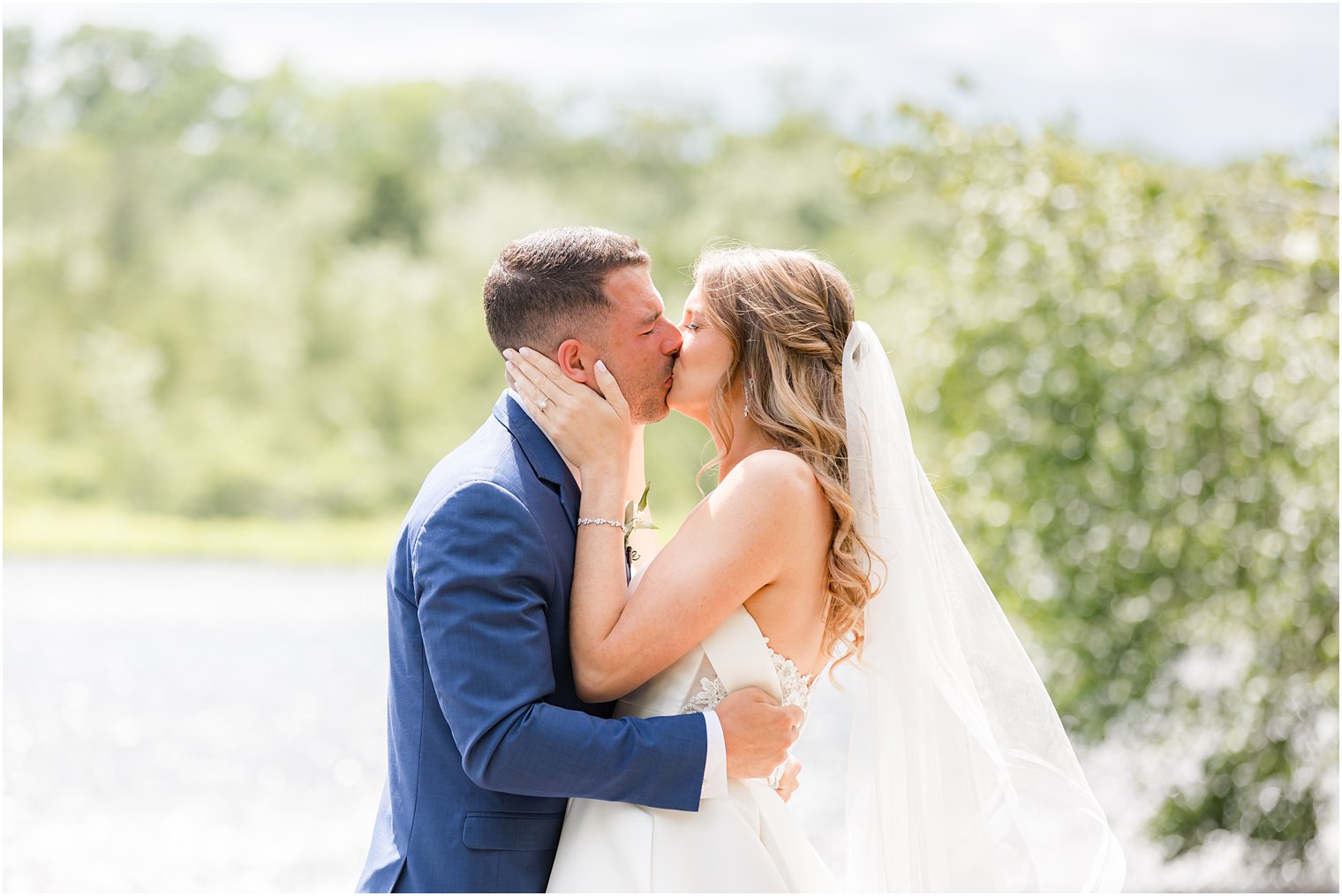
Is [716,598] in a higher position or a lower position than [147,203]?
lower

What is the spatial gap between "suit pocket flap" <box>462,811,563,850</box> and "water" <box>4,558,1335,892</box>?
3771mm

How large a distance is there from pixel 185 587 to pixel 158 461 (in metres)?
7.02

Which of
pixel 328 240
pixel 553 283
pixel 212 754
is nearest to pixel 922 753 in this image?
pixel 553 283

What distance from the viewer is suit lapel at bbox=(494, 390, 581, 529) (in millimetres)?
2291

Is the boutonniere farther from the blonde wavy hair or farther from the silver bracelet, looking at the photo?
the blonde wavy hair

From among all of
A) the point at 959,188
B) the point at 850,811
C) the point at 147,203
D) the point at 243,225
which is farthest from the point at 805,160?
the point at 850,811

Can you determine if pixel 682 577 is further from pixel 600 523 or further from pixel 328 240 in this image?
pixel 328 240

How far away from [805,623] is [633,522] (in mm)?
400

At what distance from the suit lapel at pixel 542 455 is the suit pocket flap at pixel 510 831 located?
54 cm

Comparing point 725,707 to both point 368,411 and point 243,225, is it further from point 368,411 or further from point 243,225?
point 243,225

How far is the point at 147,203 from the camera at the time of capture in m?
27.4

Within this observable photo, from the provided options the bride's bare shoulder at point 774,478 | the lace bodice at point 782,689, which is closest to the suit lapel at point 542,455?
the bride's bare shoulder at point 774,478

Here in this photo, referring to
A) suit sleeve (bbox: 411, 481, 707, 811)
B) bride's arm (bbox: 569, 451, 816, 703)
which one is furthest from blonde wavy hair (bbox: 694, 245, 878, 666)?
suit sleeve (bbox: 411, 481, 707, 811)

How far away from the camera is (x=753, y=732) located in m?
2.26
